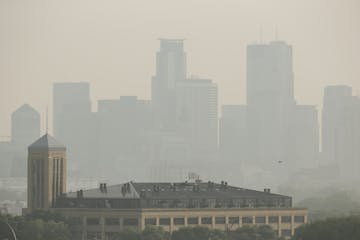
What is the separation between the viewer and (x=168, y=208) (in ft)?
366

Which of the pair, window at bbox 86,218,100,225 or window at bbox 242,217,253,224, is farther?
window at bbox 242,217,253,224

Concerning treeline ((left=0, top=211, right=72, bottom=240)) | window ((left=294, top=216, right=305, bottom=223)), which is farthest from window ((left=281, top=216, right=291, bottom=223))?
treeline ((left=0, top=211, right=72, bottom=240))

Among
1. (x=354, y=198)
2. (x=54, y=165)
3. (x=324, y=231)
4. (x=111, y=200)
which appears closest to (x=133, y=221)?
(x=111, y=200)

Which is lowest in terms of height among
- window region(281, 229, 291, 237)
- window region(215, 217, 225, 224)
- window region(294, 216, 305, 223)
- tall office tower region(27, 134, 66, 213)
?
window region(281, 229, 291, 237)

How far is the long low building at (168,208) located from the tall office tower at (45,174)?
173mm

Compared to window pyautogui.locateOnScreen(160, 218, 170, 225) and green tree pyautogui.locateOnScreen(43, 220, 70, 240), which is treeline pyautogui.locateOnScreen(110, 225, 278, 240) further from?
window pyautogui.locateOnScreen(160, 218, 170, 225)

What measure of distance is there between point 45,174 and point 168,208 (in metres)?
11.5

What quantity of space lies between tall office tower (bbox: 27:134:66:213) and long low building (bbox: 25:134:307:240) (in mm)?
173

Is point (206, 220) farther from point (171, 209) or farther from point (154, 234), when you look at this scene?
point (154, 234)

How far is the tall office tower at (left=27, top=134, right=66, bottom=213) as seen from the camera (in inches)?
4722

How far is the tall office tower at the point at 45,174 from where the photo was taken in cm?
11994

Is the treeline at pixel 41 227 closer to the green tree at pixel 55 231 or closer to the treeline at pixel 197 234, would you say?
the green tree at pixel 55 231

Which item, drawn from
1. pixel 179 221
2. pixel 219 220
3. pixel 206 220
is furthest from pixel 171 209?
pixel 219 220

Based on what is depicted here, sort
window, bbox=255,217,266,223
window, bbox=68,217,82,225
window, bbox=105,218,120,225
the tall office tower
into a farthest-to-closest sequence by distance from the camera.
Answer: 1. the tall office tower
2. window, bbox=255,217,266,223
3. window, bbox=68,217,82,225
4. window, bbox=105,218,120,225
